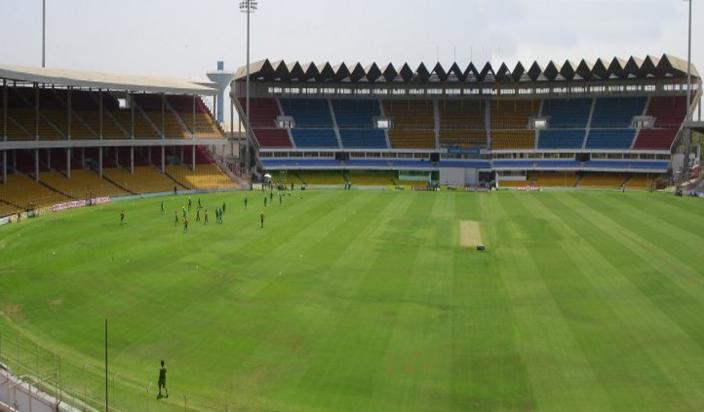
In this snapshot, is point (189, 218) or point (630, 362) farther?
point (189, 218)

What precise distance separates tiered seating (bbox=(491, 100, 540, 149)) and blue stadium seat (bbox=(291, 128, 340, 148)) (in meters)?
19.8

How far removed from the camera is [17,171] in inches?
2479

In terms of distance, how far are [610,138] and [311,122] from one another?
36.5 meters

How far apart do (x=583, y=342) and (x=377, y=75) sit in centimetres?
7598

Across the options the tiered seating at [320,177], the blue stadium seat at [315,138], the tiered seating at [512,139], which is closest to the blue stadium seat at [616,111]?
the tiered seating at [512,139]

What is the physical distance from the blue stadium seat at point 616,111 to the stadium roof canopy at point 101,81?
46.6 meters

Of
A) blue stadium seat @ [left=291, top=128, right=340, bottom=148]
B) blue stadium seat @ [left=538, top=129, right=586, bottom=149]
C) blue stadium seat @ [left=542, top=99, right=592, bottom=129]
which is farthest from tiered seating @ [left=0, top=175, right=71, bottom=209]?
blue stadium seat @ [left=542, top=99, right=592, bottom=129]

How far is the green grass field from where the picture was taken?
72.8 ft

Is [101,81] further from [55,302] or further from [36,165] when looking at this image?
[55,302]

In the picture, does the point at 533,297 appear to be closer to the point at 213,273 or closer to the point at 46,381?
the point at 213,273

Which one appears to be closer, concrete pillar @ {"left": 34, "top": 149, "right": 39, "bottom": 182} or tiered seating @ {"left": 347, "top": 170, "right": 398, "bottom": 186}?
concrete pillar @ {"left": 34, "top": 149, "right": 39, "bottom": 182}

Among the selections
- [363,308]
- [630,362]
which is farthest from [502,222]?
[630,362]

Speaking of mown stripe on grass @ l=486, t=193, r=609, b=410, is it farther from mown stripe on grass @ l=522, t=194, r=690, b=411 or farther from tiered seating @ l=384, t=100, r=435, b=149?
tiered seating @ l=384, t=100, r=435, b=149

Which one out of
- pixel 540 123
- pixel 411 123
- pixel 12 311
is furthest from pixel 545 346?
pixel 411 123
